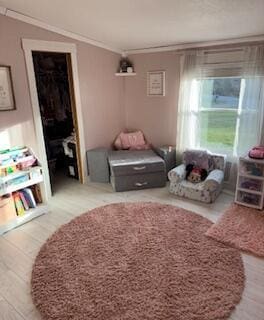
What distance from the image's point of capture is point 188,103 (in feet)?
12.1

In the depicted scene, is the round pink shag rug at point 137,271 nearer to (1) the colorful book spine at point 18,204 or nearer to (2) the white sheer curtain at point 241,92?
(1) the colorful book spine at point 18,204

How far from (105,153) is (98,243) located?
1683mm

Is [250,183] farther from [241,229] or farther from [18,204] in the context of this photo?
A: [18,204]

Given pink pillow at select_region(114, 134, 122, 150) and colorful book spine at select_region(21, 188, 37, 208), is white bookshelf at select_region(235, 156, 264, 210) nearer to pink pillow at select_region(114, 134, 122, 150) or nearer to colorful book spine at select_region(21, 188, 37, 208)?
pink pillow at select_region(114, 134, 122, 150)

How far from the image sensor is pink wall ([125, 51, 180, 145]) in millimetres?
3850

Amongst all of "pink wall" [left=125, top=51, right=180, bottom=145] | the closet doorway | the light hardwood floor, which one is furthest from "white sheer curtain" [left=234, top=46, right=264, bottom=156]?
the closet doorway

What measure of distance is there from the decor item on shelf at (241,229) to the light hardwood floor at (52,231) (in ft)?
0.38

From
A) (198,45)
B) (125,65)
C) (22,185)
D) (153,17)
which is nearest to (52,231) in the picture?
(22,185)

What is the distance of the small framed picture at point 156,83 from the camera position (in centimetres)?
396

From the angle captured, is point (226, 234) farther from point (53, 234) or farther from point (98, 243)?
point (53, 234)

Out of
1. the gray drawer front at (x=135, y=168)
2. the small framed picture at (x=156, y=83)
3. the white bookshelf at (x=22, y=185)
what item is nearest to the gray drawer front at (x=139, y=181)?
the gray drawer front at (x=135, y=168)

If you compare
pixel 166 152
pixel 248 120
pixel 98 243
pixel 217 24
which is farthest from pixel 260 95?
pixel 98 243

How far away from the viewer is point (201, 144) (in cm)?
384

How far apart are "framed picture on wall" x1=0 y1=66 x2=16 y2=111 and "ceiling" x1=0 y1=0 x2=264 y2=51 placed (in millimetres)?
669
